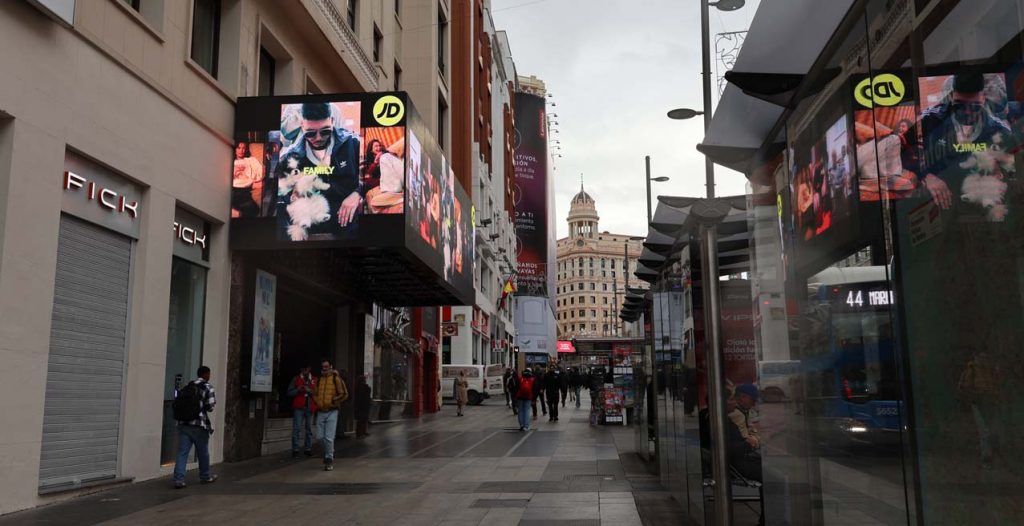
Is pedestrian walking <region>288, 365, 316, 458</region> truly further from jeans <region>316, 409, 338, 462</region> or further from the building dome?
the building dome

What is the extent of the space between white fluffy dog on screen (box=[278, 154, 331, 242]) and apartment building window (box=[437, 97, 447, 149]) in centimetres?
1974

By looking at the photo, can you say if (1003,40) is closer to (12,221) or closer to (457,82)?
(12,221)

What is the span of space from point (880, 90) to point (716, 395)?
11.9 feet

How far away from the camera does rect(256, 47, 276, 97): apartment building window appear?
17.9 metres

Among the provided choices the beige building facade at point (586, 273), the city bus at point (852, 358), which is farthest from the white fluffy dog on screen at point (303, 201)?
the beige building facade at point (586, 273)

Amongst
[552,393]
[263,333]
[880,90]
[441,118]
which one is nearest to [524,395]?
[552,393]

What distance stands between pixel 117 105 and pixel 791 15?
10.4 meters

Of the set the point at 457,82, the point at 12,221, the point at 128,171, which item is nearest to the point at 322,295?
the point at 128,171

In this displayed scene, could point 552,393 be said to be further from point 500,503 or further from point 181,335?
point 500,503

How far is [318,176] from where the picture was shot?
50.3 feet

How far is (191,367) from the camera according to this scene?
14.1 meters

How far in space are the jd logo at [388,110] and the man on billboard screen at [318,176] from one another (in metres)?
0.42

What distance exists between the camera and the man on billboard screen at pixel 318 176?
1520cm

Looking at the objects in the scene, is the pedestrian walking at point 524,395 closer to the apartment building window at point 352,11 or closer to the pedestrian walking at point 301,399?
the pedestrian walking at point 301,399
